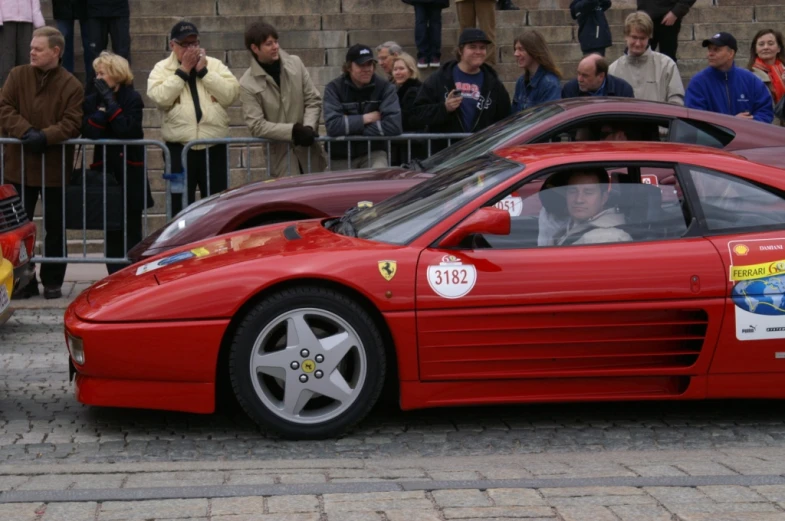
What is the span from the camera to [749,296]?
5965 mm

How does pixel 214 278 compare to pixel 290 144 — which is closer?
pixel 214 278

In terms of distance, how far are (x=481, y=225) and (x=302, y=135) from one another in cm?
476

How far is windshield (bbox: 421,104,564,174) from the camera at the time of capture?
8.11 meters

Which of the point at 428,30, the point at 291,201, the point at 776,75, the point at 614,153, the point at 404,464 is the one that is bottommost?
the point at 404,464

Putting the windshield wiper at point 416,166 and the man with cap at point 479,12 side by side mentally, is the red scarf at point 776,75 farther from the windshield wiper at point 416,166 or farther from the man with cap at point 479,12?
the windshield wiper at point 416,166

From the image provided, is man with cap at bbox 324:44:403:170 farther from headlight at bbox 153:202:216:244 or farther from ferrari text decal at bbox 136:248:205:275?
ferrari text decal at bbox 136:248:205:275

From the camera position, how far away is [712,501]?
15.3 feet

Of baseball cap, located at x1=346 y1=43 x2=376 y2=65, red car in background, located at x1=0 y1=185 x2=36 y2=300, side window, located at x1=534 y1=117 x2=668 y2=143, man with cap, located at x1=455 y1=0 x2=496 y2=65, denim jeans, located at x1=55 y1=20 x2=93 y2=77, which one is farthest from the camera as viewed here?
man with cap, located at x1=455 y1=0 x2=496 y2=65

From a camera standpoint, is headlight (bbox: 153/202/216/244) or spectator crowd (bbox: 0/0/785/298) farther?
spectator crowd (bbox: 0/0/785/298)

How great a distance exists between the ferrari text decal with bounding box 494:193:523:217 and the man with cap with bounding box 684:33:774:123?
5013mm

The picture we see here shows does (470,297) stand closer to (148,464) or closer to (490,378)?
(490,378)

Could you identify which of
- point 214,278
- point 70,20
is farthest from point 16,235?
point 70,20

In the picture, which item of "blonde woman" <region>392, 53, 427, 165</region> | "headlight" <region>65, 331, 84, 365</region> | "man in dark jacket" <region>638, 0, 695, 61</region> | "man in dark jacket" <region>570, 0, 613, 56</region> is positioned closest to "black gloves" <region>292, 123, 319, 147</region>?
"blonde woman" <region>392, 53, 427, 165</region>

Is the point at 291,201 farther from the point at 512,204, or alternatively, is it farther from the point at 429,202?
the point at 512,204
